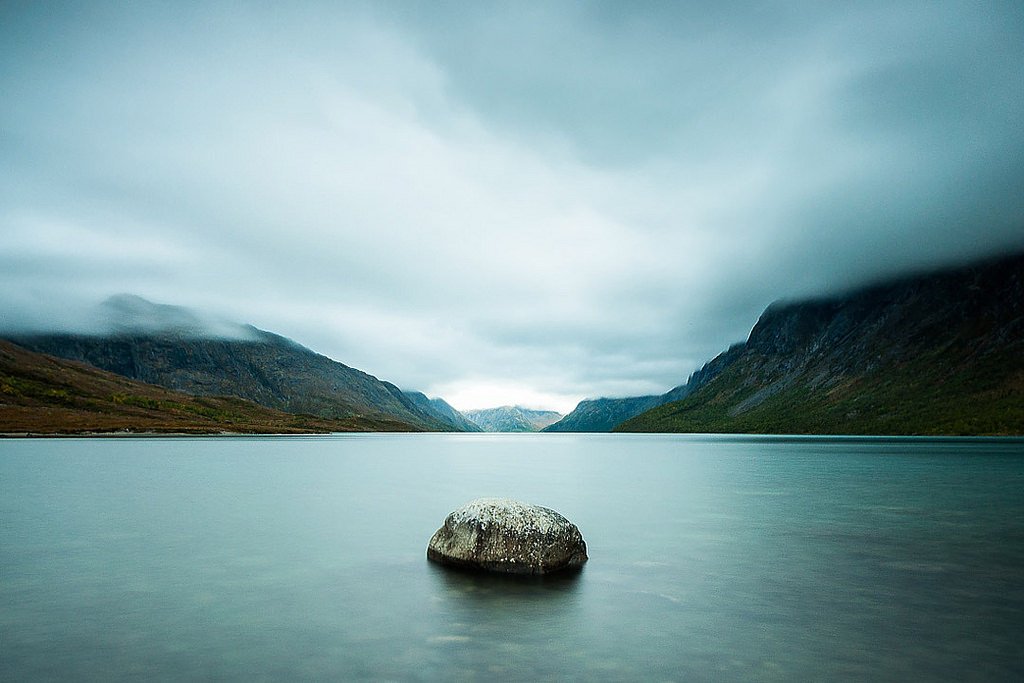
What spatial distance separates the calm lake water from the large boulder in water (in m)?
0.77

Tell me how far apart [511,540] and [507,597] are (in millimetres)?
2492

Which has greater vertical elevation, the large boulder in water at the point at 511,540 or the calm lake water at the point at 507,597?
the large boulder in water at the point at 511,540

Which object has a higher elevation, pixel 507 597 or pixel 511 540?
pixel 511 540

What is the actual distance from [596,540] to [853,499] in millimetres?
22090

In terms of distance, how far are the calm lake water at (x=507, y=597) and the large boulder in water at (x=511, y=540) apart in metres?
0.77

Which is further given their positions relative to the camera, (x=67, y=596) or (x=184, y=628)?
(x=67, y=596)

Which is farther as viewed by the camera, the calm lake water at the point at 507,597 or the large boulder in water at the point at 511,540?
the large boulder in water at the point at 511,540

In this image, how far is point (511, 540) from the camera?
16797mm

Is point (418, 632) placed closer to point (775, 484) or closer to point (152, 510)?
point (152, 510)

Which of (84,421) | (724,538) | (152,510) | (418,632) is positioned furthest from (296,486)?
(84,421)

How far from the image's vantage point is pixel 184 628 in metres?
12.0

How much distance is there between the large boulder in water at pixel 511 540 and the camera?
16734mm

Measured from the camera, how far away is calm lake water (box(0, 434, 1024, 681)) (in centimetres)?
1021

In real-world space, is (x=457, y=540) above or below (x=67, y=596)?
above
